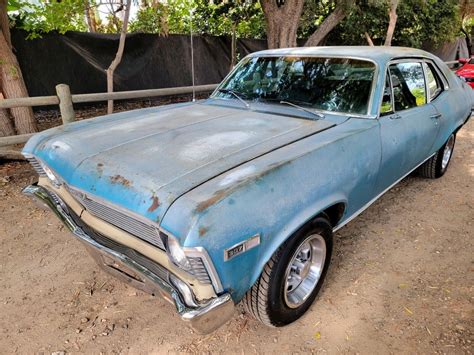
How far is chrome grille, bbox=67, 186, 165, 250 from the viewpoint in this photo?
71.5 inches

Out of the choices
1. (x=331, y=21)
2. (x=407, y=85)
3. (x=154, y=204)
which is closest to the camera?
(x=154, y=204)

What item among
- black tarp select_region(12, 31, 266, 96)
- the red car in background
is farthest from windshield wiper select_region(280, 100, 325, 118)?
the red car in background

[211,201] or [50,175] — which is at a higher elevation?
[211,201]

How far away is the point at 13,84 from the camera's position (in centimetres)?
484

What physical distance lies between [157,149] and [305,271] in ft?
4.25

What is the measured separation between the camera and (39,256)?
3.07 meters

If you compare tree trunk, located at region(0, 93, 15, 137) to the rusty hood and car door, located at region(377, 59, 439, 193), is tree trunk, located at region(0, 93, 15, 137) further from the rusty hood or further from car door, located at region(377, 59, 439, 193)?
car door, located at region(377, 59, 439, 193)

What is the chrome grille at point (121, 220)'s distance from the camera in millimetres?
1815

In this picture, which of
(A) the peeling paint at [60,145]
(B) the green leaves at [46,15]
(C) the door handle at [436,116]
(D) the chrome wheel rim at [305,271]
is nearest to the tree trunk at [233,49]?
(B) the green leaves at [46,15]

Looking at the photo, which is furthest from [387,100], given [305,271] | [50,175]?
[50,175]

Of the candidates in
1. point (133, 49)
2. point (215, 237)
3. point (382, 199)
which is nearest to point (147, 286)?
point (215, 237)

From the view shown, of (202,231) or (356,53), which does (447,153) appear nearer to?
(356,53)

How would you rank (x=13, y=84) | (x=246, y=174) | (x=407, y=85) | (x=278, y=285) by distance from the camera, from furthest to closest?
(x=13, y=84) → (x=407, y=85) → (x=278, y=285) → (x=246, y=174)

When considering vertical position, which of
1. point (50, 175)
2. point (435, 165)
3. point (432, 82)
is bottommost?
point (435, 165)
